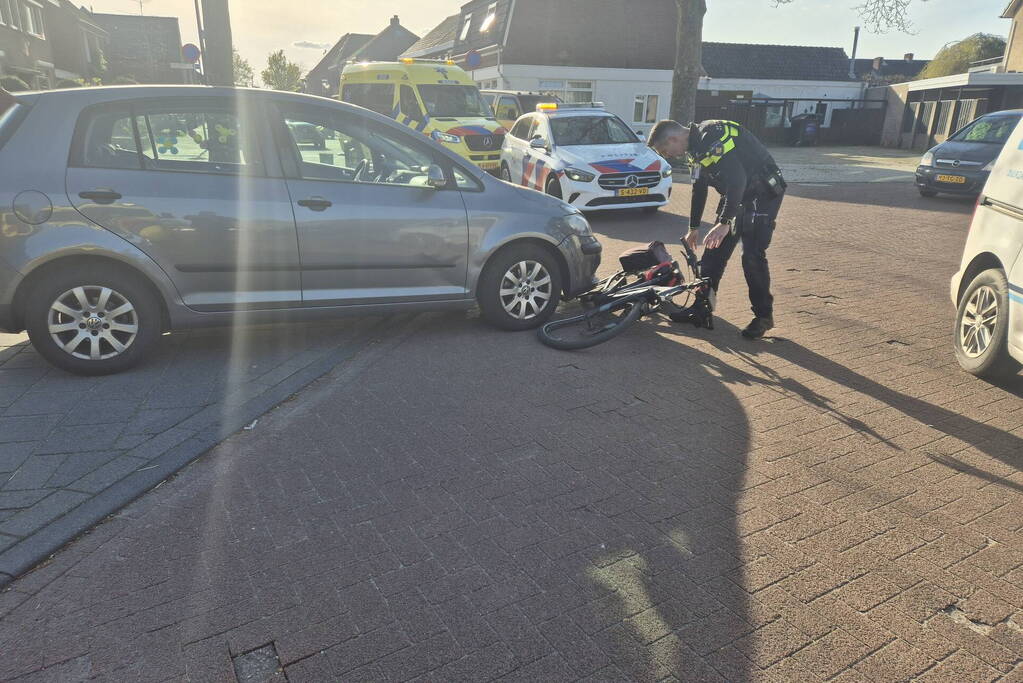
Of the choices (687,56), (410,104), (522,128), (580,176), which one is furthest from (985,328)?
(687,56)

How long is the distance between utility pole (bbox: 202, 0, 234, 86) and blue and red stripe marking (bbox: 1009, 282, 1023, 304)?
305 inches

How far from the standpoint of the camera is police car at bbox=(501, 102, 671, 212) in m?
11.3

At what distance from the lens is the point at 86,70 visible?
1816 inches

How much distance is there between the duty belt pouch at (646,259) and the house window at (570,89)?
2882 cm

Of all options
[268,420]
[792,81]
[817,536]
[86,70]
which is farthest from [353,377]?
[86,70]

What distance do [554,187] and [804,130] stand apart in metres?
24.4

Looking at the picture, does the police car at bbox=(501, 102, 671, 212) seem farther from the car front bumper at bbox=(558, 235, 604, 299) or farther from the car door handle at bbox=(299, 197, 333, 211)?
the car door handle at bbox=(299, 197, 333, 211)

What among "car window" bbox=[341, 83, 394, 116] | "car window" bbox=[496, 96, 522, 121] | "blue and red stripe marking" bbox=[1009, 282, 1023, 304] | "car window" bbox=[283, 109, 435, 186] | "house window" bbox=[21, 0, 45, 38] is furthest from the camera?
"house window" bbox=[21, 0, 45, 38]

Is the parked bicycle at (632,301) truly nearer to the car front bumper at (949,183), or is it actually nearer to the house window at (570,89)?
the car front bumper at (949,183)

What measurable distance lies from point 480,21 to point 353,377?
1346 inches

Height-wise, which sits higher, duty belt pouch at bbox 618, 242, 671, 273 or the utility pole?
the utility pole

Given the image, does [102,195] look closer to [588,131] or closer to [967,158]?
[588,131]

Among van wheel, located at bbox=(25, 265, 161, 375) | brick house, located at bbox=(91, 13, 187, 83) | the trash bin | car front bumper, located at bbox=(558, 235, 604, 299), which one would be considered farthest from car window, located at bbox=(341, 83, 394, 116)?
brick house, located at bbox=(91, 13, 187, 83)

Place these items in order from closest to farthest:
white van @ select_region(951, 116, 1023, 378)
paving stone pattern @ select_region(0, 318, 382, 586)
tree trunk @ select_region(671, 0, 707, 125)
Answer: paving stone pattern @ select_region(0, 318, 382, 586)
white van @ select_region(951, 116, 1023, 378)
tree trunk @ select_region(671, 0, 707, 125)
